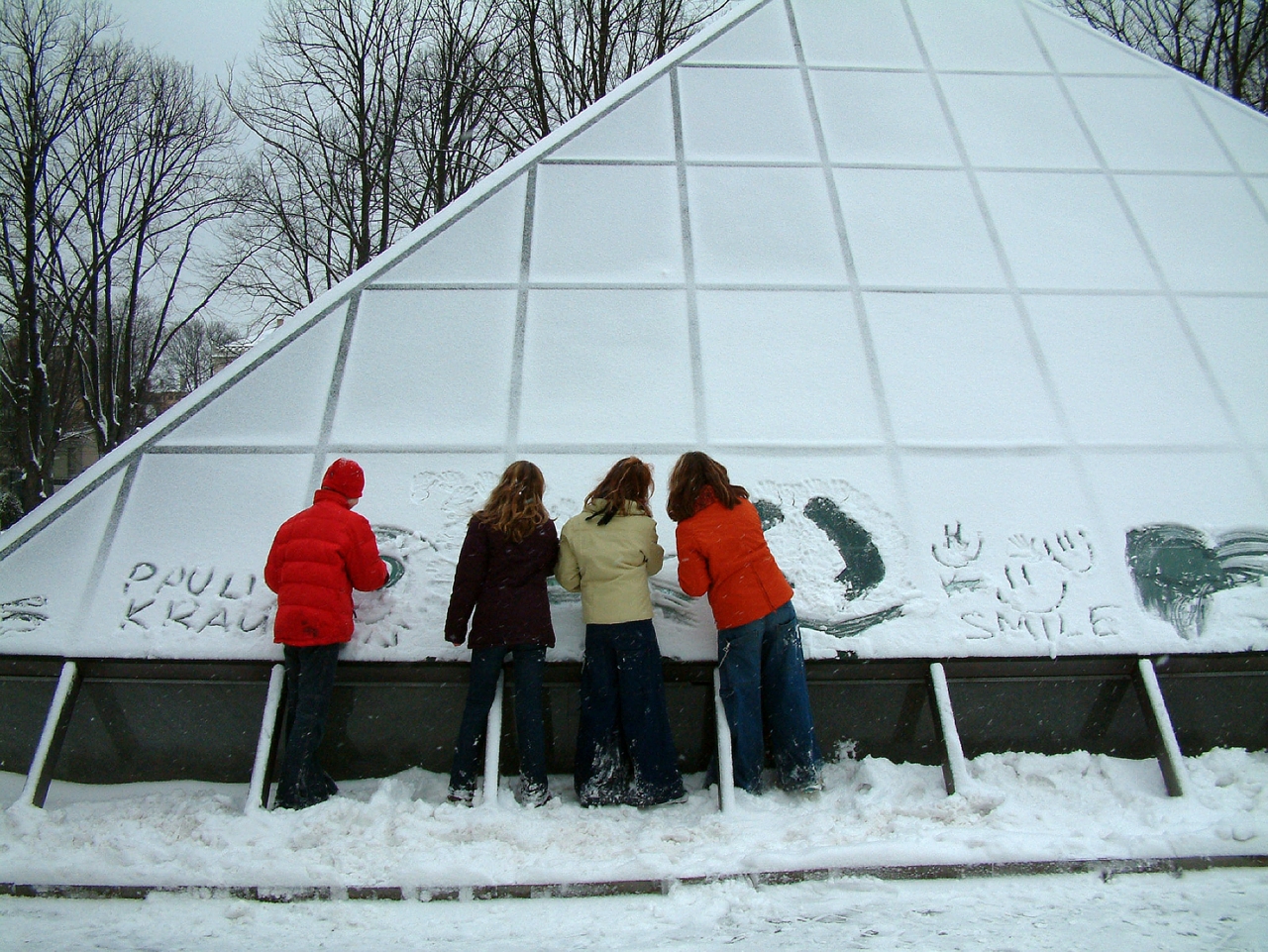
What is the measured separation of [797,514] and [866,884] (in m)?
1.61

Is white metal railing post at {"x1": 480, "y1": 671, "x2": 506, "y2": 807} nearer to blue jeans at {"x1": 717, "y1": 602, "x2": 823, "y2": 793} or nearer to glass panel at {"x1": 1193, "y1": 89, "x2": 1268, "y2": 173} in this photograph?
blue jeans at {"x1": 717, "y1": 602, "x2": 823, "y2": 793}

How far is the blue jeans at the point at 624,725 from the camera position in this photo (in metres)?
2.87

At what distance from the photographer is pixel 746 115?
15.5 feet

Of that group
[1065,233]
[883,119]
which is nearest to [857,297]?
[1065,233]

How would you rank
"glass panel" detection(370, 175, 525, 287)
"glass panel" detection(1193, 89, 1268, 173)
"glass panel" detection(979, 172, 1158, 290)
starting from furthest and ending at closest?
"glass panel" detection(1193, 89, 1268, 173) < "glass panel" detection(979, 172, 1158, 290) < "glass panel" detection(370, 175, 525, 287)

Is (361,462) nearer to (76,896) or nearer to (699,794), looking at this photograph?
(76,896)

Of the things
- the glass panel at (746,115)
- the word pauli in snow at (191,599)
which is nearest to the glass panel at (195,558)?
the word pauli in snow at (191,599)

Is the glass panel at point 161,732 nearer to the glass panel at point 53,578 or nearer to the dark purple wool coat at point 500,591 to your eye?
the glass panel at point 53,578

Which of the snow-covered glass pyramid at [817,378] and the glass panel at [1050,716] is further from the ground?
the snow-covered glass pyramid at [817,378]

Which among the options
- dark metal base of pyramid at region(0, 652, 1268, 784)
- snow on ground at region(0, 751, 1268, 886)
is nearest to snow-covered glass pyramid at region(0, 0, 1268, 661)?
dark metal base of pyramid at region(0, 652, 1268, 784)

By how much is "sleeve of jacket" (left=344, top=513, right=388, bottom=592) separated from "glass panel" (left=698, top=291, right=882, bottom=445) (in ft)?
5.59

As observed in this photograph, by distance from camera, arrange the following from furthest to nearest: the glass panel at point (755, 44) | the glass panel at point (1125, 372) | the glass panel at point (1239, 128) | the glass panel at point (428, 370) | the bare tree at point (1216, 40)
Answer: the bare tree at point (1216, 40) < the glass panel at point (755, 44) < the glass panel at point (1239, 128) < the glass panel at point (1125, 372) < the glass panel at point (428, 370)

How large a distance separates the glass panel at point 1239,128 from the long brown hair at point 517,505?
515cm

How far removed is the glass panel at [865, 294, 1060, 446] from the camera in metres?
3.71
